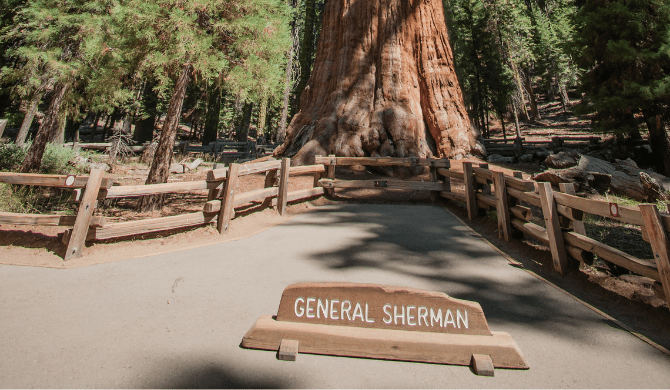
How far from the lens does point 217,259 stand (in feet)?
16.6

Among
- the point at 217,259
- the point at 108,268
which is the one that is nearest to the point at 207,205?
the point at 217,259

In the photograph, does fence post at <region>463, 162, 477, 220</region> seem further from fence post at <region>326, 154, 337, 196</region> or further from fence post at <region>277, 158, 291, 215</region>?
fence post at <region>277, 158, 291, 215</region>

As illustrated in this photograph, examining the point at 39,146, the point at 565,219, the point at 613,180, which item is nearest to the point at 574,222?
the point at 565,219

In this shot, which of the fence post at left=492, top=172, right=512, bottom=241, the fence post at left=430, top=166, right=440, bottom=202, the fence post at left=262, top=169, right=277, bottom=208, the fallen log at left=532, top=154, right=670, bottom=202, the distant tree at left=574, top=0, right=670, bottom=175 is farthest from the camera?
the distant tree at left=574, top=0, right=670, bottom=175

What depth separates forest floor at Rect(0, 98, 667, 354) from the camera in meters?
4.01

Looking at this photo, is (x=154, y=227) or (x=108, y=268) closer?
(x=108, y=268)

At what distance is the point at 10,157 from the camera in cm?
1166

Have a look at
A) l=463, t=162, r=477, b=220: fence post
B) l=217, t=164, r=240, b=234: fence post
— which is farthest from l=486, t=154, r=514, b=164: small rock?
l=217, t=164, r=240, b=234: fence post

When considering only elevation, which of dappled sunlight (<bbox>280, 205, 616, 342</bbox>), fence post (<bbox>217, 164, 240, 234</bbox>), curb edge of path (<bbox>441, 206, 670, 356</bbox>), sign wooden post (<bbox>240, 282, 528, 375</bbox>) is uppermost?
fence post (<bbox>217, 164, 240, 234</bbox>)

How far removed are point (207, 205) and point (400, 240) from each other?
367 cm

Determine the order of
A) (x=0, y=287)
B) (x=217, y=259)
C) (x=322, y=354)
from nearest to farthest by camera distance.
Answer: (x=322, y=354)
(x=0, y=287)
(x=217, y=259)

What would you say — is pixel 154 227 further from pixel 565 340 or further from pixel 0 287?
pixel 565 340

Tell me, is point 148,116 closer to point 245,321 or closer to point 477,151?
point 477,151

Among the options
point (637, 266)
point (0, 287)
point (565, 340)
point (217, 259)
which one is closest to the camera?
point (565, 340)
